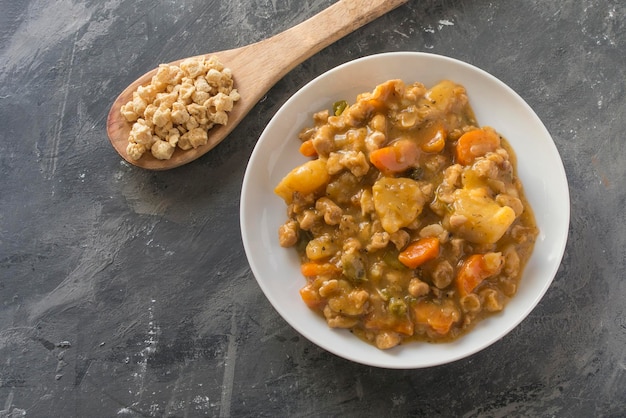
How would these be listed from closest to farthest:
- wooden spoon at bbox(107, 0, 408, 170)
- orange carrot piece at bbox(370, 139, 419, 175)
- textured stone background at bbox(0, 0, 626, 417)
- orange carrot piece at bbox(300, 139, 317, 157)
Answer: orange carrot piece at bbox(370, 139, 419, 175) < orange carrot piece at bbox(300, 139, 317, 157) < textured stone background at bbox(0, 0, 626, 417) < wooden spoon at bbox(107, 0, 408, 170)

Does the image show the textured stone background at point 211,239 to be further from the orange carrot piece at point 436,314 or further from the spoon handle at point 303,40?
the orange carrot piece at point 436,314

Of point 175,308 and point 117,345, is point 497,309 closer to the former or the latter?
point 175,308

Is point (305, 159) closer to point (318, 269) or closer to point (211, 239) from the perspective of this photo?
point (318, 269)

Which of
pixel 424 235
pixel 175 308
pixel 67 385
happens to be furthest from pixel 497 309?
pixel 67 385

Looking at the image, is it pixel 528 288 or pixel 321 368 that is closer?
pixel 528 288

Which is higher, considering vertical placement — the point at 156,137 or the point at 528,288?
the point at 156,137

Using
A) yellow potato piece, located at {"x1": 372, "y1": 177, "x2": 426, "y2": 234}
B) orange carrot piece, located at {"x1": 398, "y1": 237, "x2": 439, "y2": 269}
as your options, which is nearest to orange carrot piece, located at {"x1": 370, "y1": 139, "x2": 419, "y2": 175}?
yellow potato piece, located at {"x1": 372, "y1": 177, "x2": 426, "y2": 234}

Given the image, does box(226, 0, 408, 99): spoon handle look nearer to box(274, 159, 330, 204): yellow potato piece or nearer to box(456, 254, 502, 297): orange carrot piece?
box(274, 159, 330, 204): yellow potato piece

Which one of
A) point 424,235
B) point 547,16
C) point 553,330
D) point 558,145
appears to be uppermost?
point 547,16
